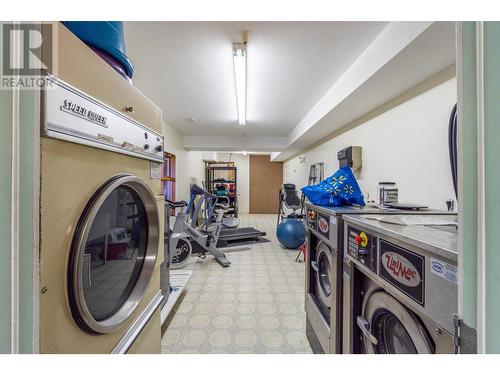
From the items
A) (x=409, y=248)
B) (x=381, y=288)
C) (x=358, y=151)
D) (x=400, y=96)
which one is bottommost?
(x=381, y=288)

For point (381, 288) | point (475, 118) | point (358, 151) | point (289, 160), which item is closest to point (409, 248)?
point (381, 288)

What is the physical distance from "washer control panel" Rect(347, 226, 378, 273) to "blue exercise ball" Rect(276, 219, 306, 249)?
2.78 meters

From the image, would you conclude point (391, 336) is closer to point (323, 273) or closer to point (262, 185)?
point (323, 273)

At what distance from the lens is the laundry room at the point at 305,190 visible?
414mm

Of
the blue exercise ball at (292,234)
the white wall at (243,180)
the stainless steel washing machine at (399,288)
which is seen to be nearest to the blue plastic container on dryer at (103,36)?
the stainless steel washing machine at (399,288)

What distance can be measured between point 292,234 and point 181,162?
122 inches

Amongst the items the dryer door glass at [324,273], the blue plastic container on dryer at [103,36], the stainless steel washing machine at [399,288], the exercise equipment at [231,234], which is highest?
the blue plastic container on dryer at [103,36]

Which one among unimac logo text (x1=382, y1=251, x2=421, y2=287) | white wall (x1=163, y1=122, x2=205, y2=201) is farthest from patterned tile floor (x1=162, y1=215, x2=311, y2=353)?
white wall (x1=163, y1=122, x2=205, y2=201)

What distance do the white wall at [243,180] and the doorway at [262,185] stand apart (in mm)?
169

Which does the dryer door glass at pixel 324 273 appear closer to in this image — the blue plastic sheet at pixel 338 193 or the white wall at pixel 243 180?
the blue plastic sheet at pixel 338 193

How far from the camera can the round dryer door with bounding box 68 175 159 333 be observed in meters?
0.59
